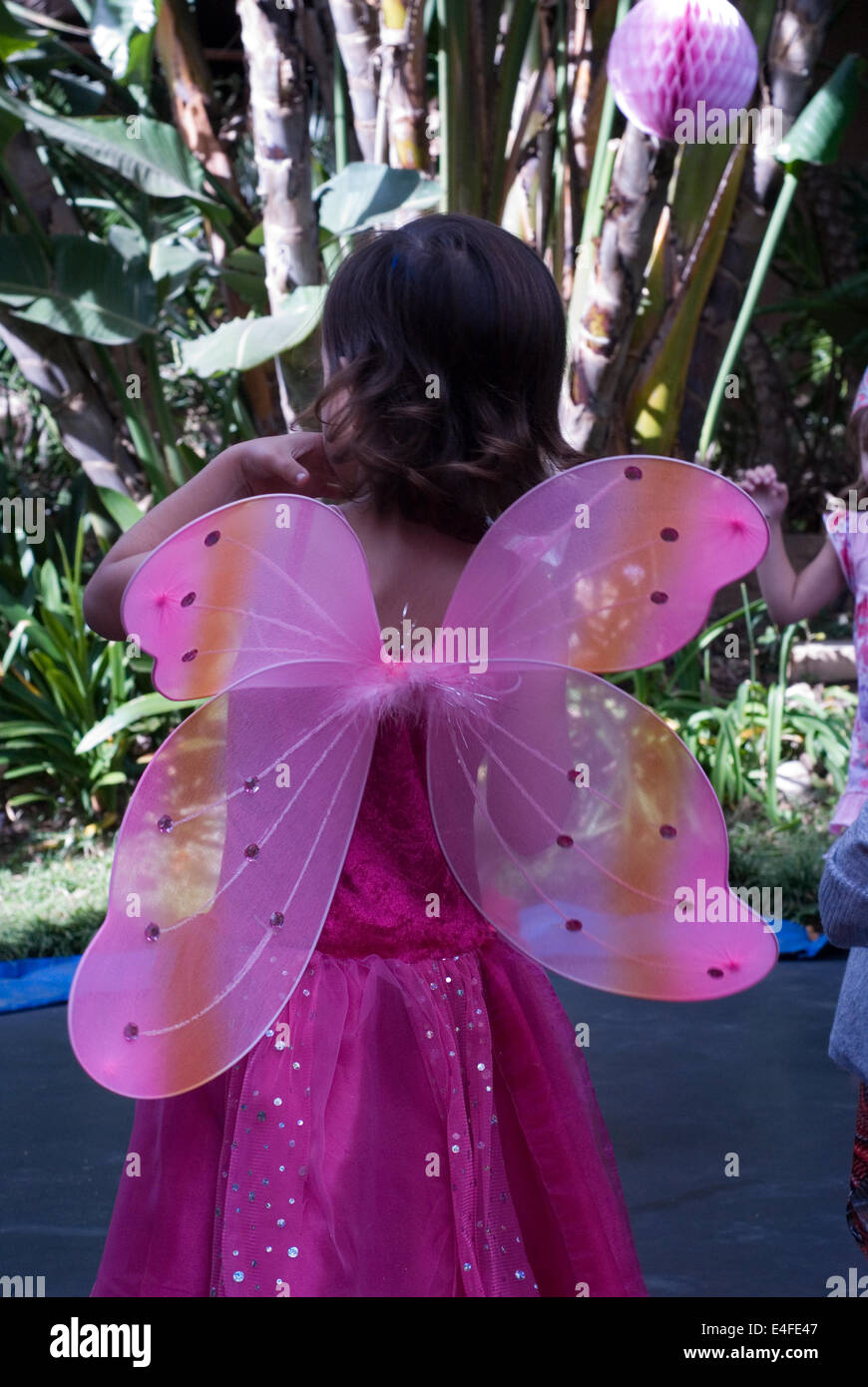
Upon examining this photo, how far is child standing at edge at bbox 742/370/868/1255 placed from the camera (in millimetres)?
1058

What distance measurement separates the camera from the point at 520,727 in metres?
1.22

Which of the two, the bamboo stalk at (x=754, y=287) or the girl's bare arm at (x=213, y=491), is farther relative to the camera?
the bamboo stalk at (x=754, y=287)

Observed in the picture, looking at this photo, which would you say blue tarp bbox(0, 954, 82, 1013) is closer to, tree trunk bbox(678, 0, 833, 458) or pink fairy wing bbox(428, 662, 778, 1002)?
pink fairy wing bbox(428, 662, 778, 1002)

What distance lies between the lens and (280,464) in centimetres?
119

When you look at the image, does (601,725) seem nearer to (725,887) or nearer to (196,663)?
(725,887)

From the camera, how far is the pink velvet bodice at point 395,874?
124 cm

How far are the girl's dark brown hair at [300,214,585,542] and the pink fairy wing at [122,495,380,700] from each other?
0.10m

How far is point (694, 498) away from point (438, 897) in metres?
0.40

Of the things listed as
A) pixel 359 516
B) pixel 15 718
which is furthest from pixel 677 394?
pixel 359 516

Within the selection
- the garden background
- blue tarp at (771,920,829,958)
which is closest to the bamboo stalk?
the garden background

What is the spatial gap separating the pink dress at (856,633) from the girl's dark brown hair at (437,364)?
29.4 inches

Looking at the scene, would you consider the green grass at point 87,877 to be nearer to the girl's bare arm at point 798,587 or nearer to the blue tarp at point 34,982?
the blue tarp at point 34,982

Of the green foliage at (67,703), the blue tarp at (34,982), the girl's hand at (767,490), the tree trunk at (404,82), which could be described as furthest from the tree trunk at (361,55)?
the girl's hand at (767,490)

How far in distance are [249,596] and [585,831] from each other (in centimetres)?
33
